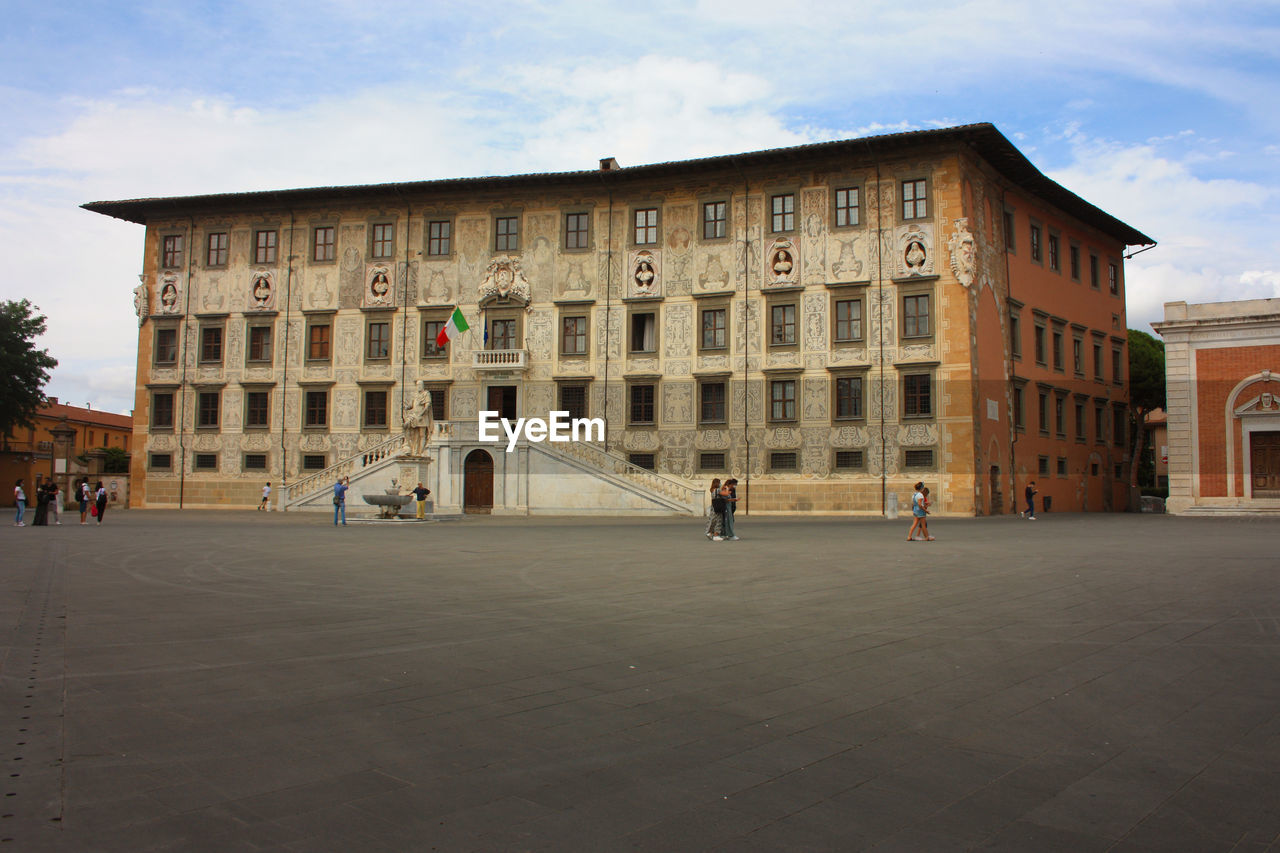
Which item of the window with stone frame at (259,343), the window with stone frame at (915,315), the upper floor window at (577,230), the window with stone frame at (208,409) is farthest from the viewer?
the window with stone frame at (208,409)

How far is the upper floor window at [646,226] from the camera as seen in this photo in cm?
3869

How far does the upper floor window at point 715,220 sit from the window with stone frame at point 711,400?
19.6 ft

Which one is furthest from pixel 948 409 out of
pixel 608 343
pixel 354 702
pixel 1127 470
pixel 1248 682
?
pixel 354 702

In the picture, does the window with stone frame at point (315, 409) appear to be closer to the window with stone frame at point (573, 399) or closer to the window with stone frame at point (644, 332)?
the window with stone frame at point (573, 399)

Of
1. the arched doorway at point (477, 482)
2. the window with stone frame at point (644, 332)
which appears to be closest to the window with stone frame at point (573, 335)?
the window with stone frame at point (644, 332)

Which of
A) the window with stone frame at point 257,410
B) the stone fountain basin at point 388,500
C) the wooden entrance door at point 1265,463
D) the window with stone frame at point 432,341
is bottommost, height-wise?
the stone fountain basin at point 388,500

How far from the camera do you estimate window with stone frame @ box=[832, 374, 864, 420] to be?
35656 millimetres

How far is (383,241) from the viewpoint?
135ft

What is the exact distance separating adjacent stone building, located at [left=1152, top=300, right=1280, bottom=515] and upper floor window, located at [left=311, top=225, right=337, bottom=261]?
114 feet

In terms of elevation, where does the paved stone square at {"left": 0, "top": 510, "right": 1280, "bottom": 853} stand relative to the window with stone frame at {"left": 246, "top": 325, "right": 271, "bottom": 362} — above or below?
below

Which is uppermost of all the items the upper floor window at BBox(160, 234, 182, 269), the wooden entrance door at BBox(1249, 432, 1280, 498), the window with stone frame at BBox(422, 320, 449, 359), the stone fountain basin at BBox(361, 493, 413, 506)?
the upper floor window at BBox(160, 234, 182, 269)

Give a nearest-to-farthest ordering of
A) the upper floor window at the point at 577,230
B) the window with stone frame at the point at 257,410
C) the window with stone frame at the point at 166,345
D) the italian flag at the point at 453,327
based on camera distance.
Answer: the italian flag at the point at 453,327 < the upper floor window at the point at 577,230 < the window with stone frame at the point at 257,410 < the window with stone frame at the point at 166,345

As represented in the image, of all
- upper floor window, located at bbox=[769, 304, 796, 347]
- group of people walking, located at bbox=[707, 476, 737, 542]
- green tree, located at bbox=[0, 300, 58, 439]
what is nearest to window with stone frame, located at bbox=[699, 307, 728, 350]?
upper floor window, located at bbox=[769, 304, 796, 347]

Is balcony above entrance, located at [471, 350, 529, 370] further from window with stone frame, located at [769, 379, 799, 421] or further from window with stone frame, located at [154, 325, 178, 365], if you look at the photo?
window with stone frame, located at [154, 325, 178, 365]
